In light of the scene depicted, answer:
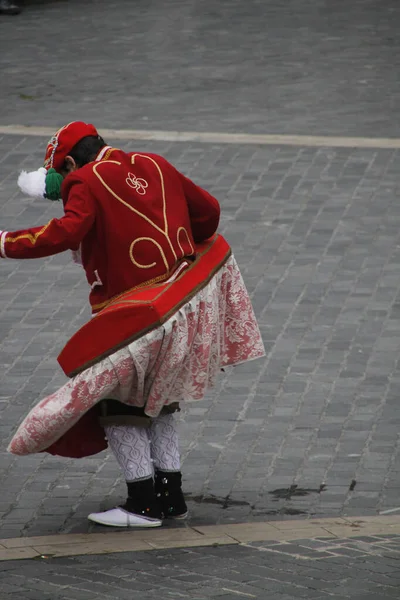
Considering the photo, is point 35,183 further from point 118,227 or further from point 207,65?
point 207,65

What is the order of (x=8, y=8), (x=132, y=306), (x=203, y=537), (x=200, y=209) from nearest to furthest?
(x=132, y=306)
(x=203, y=537)
(x=200, y=209)
(x=8, y=8)

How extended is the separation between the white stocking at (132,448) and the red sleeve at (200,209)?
2.78ft

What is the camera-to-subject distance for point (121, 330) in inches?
195

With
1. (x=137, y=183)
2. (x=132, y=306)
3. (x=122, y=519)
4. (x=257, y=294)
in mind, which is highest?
(x=137, y=183)

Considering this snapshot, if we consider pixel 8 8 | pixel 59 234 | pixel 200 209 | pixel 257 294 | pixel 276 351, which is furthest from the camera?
pixel 8 8

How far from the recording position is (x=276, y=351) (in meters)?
7.41

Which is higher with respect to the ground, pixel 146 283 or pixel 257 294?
pixel 146 283

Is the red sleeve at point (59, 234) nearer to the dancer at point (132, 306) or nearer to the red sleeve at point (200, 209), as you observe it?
the dancer at point (132, 306)

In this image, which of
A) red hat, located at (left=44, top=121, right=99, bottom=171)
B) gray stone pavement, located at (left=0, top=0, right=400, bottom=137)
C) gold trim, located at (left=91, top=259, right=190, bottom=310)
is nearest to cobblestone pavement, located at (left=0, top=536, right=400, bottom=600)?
gold trim, located at (left=91, top=259, right=190, bottom=310)

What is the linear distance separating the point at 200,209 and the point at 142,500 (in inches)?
47.3

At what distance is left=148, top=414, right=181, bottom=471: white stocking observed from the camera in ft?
17.7

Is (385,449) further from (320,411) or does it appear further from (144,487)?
(144,487)

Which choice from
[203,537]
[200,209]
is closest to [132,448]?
[203,537]

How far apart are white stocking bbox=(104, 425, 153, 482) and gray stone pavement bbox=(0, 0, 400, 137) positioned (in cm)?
669
